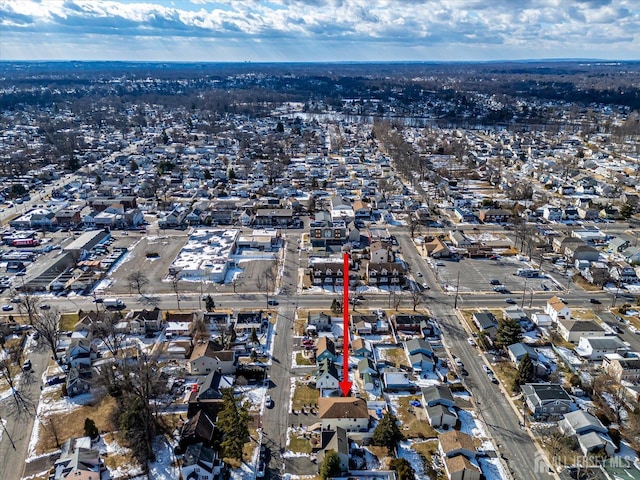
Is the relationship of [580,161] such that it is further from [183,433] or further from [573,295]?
[183,433]

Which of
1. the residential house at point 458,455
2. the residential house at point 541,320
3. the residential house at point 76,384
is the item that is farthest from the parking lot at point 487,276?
the residential house at point 76,384

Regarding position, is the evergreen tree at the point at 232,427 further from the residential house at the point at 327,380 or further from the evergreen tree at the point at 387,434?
the evergreen tree at the point at 387,434

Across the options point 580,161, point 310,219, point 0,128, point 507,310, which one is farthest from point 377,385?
point 0,128

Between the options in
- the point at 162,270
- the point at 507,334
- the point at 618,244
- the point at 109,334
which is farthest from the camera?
the point at 618,244

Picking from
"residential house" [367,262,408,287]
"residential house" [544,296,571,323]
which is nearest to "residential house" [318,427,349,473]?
"residential house" [367,262,408,287]

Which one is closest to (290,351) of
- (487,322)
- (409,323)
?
(409,323)

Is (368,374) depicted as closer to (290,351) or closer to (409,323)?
(290,351)
